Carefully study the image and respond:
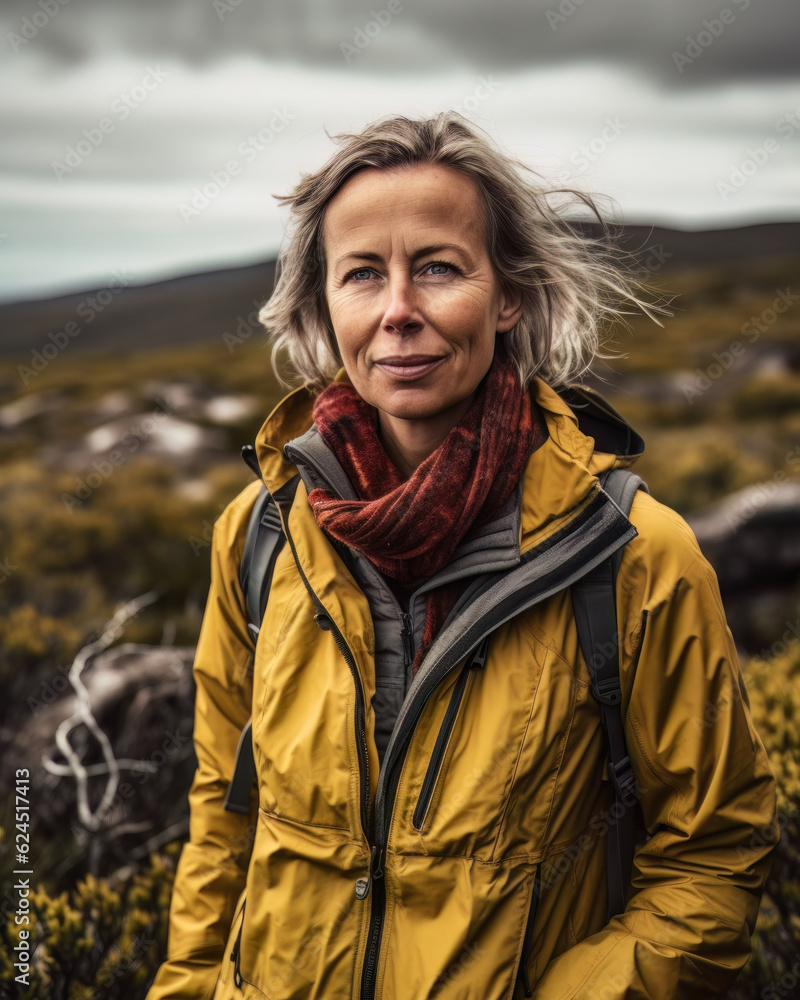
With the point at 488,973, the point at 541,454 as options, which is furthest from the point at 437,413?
the point at 488,973

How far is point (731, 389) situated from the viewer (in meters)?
10.9

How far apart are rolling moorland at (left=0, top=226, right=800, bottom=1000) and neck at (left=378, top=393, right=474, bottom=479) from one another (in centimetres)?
86

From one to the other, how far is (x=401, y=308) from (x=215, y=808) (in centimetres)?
143

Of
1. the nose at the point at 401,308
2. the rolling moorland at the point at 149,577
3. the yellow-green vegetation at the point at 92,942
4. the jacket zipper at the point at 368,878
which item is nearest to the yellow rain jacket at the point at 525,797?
the jacket zipper at the point at 368,878

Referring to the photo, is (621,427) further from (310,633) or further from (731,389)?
(731,389)

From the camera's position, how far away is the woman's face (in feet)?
5.96

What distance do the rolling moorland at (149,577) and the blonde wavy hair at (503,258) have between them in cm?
32

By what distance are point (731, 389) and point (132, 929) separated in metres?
10.4

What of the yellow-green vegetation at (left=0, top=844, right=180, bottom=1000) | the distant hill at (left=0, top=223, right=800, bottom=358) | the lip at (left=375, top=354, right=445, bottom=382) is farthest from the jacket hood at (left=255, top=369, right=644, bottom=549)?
the distant hill at (left=0, top=223, right=800, bottom=358)

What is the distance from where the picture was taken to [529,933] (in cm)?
162

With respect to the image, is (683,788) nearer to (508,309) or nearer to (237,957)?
(237,957)

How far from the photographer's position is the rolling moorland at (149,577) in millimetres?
2988

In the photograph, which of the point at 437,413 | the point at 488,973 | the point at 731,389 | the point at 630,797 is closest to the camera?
the point at 488,973

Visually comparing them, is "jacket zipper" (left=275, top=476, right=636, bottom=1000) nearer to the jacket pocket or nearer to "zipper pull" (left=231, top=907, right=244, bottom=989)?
the jacket pocket
